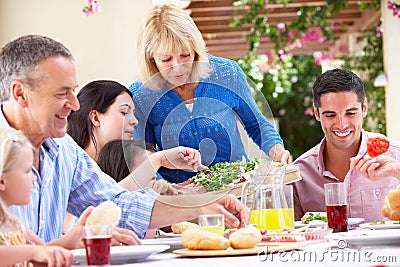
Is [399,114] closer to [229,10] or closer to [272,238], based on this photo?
[229,10]

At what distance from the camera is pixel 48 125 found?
2154mm

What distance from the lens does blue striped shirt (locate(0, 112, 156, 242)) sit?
2.18m

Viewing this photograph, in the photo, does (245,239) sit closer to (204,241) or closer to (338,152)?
(204,241)

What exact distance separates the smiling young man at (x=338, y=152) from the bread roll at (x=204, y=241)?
55.7 inches

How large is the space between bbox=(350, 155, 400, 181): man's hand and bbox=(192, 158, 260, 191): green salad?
15.0 inches

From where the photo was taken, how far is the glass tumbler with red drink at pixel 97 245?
5.36 ft

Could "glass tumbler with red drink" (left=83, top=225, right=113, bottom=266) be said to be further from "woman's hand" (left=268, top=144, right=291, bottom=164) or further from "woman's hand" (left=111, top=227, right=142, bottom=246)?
"woman's hand" (left=268, top=144, right=291, bottom=164)

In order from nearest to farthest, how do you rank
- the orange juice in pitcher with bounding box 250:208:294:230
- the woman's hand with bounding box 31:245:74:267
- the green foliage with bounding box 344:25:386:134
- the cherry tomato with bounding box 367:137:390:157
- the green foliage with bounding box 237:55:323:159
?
1. the woman's hand with bounding box 31:245:74:267
2. the orange juice in pitcher with bounding box 250:208:294:230
3. the cherry tomato with bounding box 367:137:390:157
4. the green foliage with bounding box 344:25:386:134
5. the green foliage with bounding box 237:55:323:159

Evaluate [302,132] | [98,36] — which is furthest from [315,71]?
[98,36]

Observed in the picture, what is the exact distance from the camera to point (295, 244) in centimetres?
190

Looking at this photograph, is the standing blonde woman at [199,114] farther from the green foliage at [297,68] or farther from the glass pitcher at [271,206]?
the green foliage at [297,68]

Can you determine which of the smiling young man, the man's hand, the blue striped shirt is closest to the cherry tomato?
the man's hand

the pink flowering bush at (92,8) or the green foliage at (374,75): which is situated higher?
the pink flowering bush at (92,8)

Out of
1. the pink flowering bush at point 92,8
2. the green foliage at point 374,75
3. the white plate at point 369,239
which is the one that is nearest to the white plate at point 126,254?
the white plate at point 369,239
